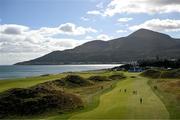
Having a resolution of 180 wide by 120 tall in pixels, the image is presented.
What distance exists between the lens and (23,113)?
147ft

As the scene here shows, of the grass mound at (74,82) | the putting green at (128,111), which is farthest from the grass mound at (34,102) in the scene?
the grass mound at (74,82)

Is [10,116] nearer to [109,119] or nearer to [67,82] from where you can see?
[109,119]

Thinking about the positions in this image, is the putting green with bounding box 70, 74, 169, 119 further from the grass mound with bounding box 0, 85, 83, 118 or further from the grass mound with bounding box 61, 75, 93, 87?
the grass mound with bounding box 61, 75, 93, 87

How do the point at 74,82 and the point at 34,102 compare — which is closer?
the point at 34,102

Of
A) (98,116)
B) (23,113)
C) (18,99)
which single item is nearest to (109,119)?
(98,116)

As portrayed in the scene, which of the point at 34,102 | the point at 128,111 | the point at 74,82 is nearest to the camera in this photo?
the point at 128,111

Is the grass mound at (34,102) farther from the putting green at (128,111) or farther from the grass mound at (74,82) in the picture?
the grass mound at (74,82)

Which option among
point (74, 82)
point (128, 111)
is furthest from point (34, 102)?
point (74, 82)

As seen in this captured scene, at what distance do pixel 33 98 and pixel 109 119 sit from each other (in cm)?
1721

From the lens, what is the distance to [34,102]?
47438mm

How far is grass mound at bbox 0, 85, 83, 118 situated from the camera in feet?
149

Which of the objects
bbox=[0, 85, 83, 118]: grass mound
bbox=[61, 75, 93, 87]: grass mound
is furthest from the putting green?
bbox=[61, 75, 93, 87]: grass mound

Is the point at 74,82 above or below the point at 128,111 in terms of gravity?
above

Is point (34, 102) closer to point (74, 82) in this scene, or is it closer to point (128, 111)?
point (128, 111)
